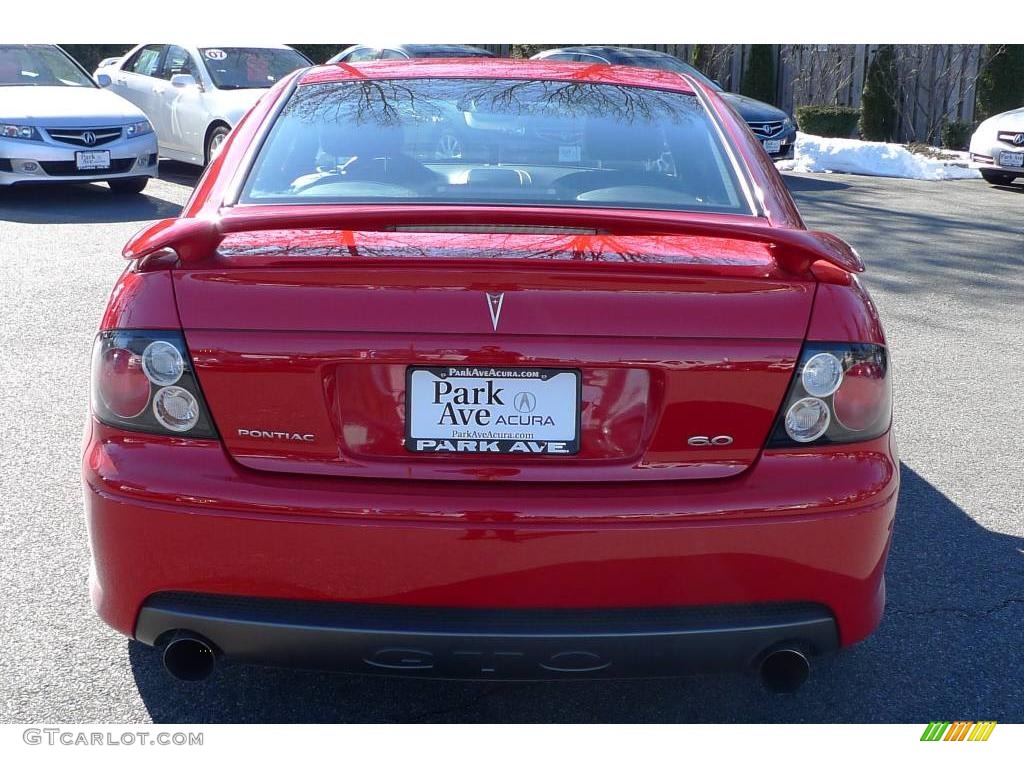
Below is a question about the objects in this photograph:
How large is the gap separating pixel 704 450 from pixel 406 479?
617 millimetres

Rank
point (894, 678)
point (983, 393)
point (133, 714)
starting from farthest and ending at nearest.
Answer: point (983, 393), point (894, 678), point (133, 714)

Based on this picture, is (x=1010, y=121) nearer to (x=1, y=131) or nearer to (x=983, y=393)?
(x=983, y=393)

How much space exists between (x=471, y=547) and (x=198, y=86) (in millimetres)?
11503

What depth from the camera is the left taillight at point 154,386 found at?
2.48 m

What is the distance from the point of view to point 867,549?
2.56 m

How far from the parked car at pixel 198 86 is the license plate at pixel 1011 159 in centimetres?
813

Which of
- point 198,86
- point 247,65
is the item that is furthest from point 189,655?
point 247,65

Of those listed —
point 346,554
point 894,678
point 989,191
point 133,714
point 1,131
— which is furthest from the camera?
point 989,191

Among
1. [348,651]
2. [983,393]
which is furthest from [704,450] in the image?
[983,393]

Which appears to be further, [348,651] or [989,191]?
[989,191]

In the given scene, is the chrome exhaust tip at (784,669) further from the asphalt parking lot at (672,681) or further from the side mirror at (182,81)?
the side mirror at (182,81)

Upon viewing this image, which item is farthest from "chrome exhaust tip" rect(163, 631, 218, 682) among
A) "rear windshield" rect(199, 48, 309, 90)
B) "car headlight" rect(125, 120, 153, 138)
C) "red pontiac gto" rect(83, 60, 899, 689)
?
"rear windshield" rect(199, 48, 309, 90)

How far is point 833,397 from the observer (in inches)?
100.0

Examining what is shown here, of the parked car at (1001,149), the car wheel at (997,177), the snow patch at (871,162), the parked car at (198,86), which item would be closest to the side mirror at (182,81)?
the parked car at (198,86)
